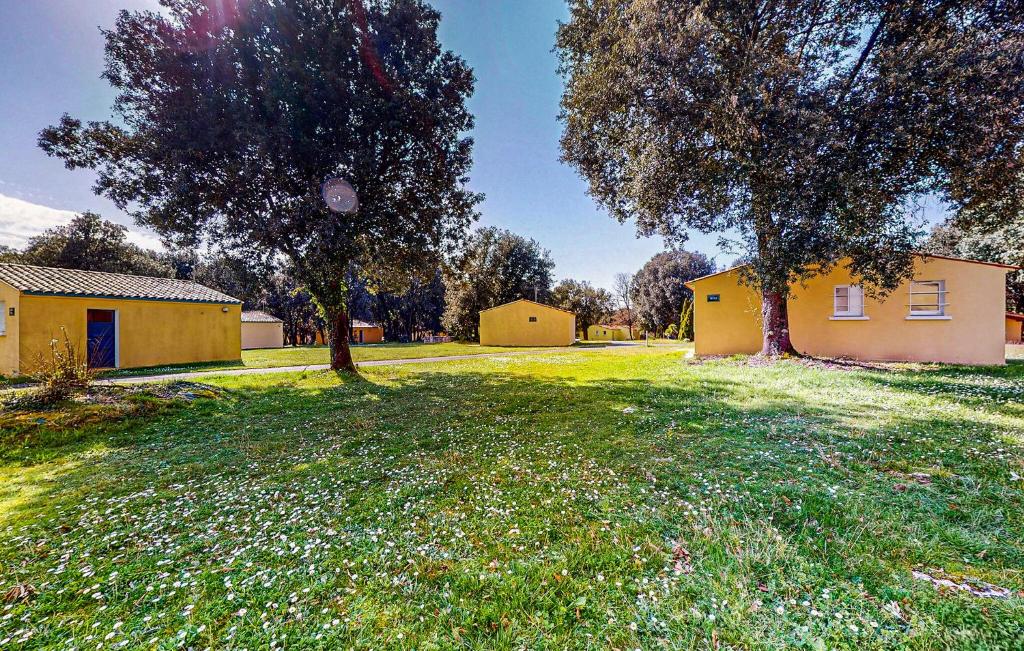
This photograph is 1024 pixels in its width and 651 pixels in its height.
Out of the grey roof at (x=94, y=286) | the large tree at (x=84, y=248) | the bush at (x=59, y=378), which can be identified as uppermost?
the large tree at (x=84, y=248)

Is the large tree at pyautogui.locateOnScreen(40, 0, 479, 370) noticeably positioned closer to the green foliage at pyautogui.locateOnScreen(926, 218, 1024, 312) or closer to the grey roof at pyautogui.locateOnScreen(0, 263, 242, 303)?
the grey roof at pyautogui.locateOnScreen(0, 263, 242, 303)

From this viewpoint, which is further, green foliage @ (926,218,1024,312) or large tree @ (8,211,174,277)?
large tree @ (8,211,174,277)

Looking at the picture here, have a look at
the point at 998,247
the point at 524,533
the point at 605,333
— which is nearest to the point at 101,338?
the point at 524,533

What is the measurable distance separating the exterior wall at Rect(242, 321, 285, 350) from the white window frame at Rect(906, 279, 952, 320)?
136 feet

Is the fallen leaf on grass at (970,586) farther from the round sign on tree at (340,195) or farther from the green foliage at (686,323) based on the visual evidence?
the green foliage at (686,323)

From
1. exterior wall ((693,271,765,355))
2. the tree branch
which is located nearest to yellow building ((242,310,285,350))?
exterior wall ((693,271,765,355))

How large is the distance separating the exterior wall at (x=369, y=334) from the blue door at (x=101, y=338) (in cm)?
3363

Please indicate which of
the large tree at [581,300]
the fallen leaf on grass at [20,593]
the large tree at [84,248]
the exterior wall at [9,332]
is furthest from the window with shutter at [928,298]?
the large tree at [84,248]

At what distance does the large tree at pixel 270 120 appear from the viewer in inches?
360

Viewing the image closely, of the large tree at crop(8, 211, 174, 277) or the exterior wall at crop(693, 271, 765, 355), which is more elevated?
the large tree at crop(8, 211, 174, 277)

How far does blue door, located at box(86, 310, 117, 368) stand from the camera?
1394 cm

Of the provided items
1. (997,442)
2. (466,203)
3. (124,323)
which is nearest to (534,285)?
(466,203)

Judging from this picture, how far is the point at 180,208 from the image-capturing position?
995 centimetres

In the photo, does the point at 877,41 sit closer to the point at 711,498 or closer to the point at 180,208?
the point at 711,498
